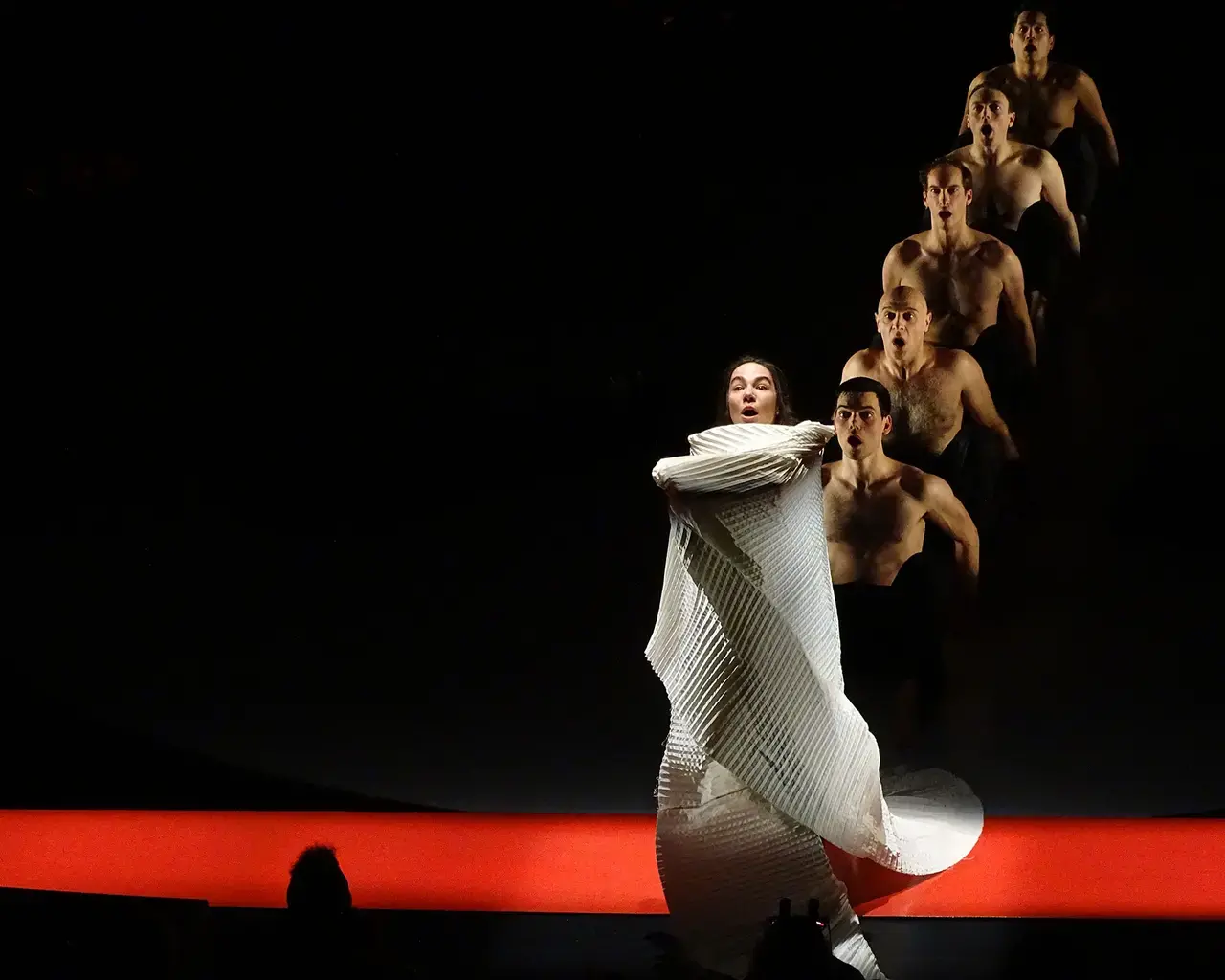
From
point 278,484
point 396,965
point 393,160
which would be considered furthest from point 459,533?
point 396,965

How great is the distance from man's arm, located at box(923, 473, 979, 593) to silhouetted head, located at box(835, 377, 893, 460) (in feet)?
0.49

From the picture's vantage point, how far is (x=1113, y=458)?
10.6 ft

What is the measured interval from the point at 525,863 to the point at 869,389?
136cm

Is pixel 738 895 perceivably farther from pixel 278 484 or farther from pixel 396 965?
pixel 278 484

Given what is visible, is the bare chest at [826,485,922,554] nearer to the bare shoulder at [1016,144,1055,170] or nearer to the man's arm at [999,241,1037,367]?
the man's arm at [999,241,1037,367]

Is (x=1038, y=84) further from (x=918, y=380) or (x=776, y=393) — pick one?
(x=776, y=393)

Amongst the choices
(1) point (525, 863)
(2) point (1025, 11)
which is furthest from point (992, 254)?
(1) point (525, 863)

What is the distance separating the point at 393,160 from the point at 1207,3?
6.50 feet

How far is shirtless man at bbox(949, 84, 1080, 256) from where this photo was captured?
332cm

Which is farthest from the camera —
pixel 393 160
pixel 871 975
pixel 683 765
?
pixel 393 160

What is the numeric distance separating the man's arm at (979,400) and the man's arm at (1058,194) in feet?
1.19

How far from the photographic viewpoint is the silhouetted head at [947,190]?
332cm

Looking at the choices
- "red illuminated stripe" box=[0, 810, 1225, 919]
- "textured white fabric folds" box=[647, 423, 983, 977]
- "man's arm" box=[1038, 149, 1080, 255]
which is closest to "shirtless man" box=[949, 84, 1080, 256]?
"man's arm" box=[1038, 149, 1080, 255]

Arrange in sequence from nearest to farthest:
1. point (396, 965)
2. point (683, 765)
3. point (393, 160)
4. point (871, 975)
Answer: point (396, 965) → point (871, 975) → point (683, 765) → point (393, 160)
